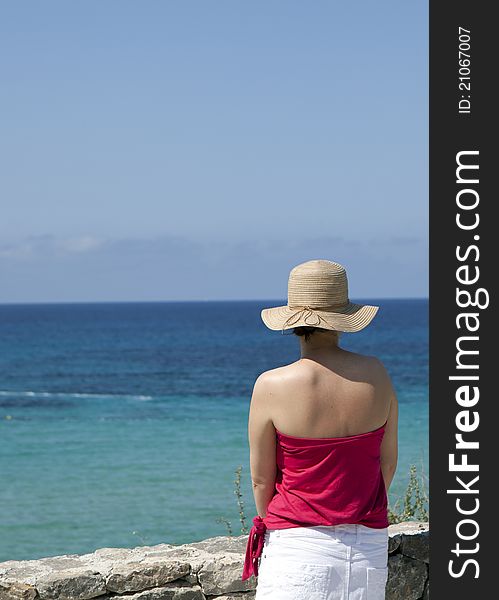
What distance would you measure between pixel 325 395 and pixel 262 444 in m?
0.29

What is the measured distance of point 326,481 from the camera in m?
3.37

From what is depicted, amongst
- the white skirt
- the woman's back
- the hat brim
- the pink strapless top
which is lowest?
the white skirt

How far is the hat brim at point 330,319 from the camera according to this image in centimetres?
339

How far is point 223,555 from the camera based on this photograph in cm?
427

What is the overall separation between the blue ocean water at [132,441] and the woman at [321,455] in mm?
2567

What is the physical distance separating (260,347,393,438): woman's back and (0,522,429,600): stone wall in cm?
116

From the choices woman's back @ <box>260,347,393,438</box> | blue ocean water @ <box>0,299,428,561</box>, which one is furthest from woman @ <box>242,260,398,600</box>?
blue ocean water @ <box>0,299,428,561</box>

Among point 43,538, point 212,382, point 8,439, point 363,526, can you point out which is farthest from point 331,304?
point 212,382

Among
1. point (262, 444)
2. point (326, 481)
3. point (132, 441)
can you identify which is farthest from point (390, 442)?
point (132, 441)

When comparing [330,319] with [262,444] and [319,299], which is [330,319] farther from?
[262,444]

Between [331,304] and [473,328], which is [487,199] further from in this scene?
[331,304]

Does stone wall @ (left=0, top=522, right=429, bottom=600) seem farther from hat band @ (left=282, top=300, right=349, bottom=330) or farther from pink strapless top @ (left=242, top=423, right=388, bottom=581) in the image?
hat band @ (left=282, top=300, right=349, bottom=330)

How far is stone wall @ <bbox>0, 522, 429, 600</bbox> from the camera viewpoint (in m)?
4.09

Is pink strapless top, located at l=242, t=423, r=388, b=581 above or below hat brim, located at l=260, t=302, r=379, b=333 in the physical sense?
below
